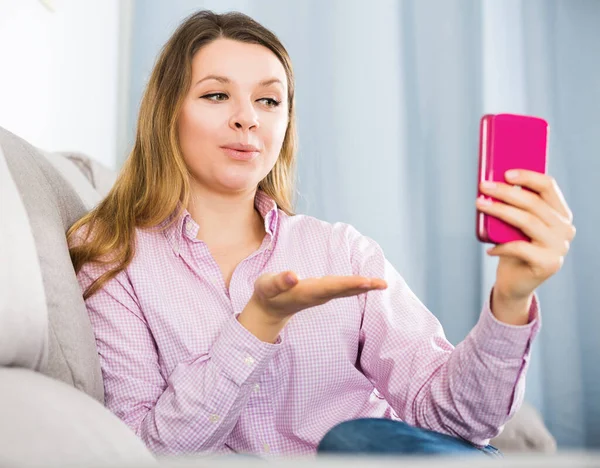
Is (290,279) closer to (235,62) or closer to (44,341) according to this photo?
(44,341)

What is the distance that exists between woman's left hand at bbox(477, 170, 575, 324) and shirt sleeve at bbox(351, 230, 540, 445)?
0.12 m

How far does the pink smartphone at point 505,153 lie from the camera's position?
793 millimetres

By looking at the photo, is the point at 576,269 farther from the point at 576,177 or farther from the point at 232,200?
the point at 232,200

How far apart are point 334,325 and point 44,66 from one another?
1.10 metres

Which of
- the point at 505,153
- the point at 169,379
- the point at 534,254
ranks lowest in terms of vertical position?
the point at 169,379

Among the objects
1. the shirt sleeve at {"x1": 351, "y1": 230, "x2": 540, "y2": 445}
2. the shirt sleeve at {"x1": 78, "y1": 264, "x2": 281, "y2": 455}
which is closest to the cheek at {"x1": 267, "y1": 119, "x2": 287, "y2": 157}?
the shirt sleeve at {"x1": 351, "y1": 230, "x2": 540, "y2": 445}

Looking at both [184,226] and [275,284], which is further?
[184,226]

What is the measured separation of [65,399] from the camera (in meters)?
0.74

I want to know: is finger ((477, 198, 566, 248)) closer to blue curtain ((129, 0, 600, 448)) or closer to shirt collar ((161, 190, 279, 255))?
shirt collar ((161, 190, 279, 255))

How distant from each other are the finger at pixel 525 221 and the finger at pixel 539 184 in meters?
0.03

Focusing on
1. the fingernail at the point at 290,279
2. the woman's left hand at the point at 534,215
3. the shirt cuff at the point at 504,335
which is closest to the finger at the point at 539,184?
the woman's left hand at the point at 534,215

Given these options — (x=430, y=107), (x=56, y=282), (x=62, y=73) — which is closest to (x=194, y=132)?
(x=56, y=282)

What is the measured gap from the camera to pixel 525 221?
0.78 meters

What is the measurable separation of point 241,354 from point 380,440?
0.30 meters
